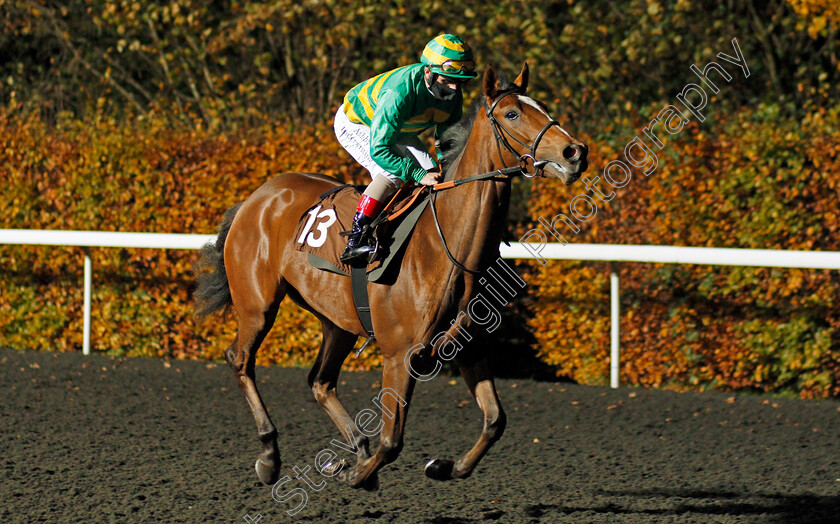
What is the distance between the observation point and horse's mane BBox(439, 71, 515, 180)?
3.87m

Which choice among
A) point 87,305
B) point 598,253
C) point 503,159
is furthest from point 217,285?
point 87,305

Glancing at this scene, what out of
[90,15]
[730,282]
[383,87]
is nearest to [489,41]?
[730,282]

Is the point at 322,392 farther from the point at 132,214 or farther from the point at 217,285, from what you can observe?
the point at 132,214

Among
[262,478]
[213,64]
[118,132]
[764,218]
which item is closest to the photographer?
[262,478]

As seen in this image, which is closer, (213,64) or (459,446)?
(459,446)

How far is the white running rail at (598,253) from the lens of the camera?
Answer: 6191 mm

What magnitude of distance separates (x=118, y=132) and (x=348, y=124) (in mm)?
4305

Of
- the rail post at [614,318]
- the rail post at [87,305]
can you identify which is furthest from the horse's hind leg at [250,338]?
the rail post at [87,305]

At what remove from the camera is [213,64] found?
12789 mm

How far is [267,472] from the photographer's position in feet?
A: 14.5

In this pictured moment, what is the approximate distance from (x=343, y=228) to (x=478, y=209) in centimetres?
82

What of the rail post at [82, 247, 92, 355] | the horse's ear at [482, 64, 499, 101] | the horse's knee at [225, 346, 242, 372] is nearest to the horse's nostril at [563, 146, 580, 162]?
the horse's ear at [482, 64, 499, 101]

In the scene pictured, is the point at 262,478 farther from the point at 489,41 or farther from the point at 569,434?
the point at 489,41

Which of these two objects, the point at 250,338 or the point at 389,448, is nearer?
the point at 389,448
